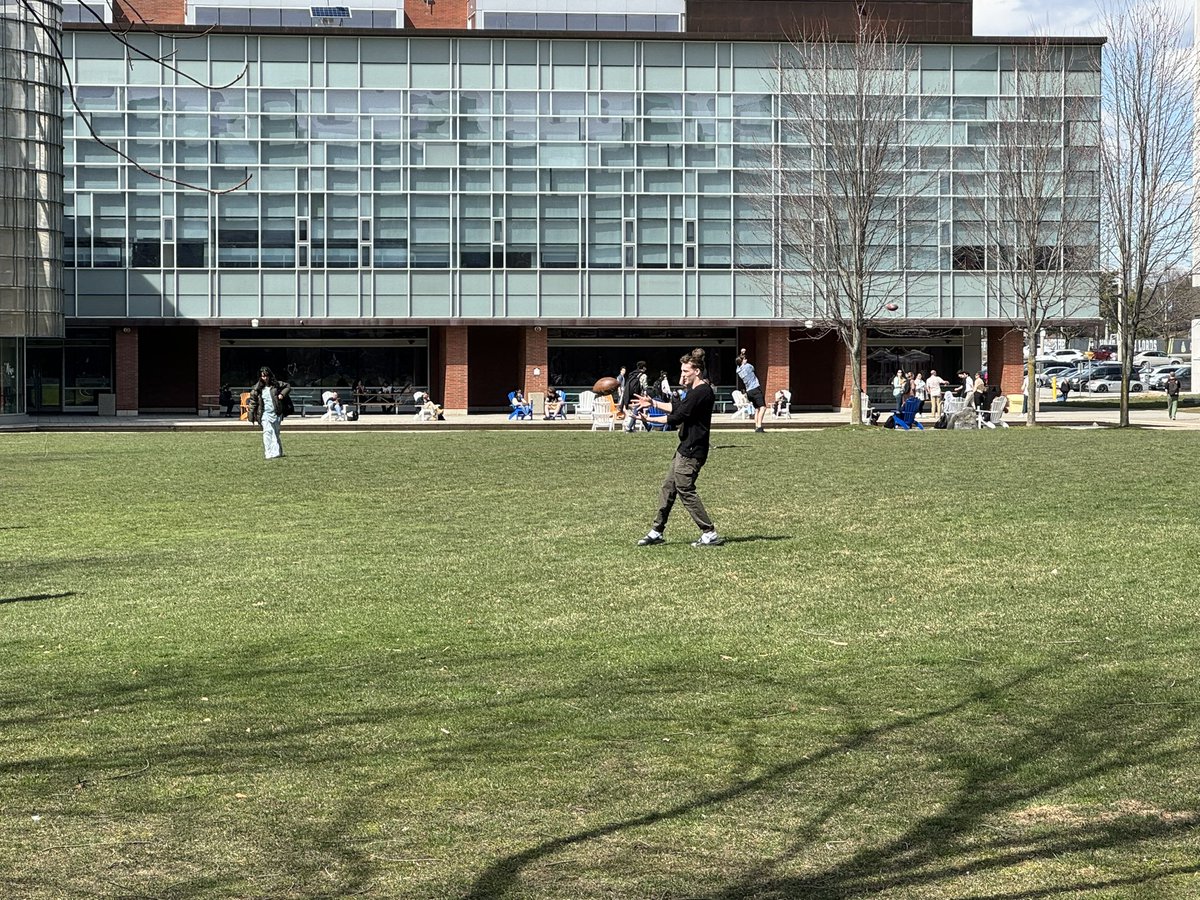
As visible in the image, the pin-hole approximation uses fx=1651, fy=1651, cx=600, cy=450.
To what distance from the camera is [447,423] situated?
51031 millimetres

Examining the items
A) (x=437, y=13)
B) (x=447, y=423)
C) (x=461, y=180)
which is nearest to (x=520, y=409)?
(x=447, y=423)

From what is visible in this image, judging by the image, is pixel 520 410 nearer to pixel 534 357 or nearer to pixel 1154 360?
pixel 534 357

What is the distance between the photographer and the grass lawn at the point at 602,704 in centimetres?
597

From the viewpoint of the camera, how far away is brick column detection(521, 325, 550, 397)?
62.7m

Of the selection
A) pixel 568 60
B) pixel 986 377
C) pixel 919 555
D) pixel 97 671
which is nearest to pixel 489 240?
pixel 568 60

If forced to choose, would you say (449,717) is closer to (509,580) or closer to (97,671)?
(97,671)

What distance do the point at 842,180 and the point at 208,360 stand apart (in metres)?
24.8

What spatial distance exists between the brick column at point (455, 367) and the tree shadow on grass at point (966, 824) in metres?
54.2

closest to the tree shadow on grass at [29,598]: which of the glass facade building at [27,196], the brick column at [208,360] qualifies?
the glass facade building at [27,196]

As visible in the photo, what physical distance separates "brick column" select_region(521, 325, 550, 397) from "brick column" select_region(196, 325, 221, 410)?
457 inches

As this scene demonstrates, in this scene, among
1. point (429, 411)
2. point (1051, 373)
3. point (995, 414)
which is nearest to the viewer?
point (995, 414)

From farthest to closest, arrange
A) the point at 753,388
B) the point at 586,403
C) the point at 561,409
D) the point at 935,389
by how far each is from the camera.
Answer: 1. the point at 561,409
2. the point at 586,403
3. the point at 935,389
4. the point at 753,388

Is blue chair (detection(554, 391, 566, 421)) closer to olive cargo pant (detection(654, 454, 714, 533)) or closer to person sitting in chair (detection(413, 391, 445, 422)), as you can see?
person sitting in chair (detection(413, 391, 445, 422))

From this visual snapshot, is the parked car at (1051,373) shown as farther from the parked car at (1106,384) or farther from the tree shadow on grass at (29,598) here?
the tree shadow on grass at (29,598)
